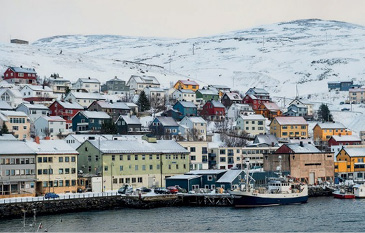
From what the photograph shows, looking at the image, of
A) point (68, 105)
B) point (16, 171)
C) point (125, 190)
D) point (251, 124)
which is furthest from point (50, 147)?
point (251, 124)

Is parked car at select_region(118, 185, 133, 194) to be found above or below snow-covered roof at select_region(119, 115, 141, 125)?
below

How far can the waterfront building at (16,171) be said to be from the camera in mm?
61688

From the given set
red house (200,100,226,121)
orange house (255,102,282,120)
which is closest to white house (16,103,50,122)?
red house (200,100,226,121)

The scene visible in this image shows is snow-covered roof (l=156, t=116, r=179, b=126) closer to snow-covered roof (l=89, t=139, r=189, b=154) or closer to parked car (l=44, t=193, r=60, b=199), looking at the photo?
snow-covered roof (l=89, t=139, r=189, b=154)

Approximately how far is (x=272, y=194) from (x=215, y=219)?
42.7ft

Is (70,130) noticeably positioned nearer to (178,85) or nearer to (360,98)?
(178,85)

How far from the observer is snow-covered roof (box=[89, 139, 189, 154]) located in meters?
72.2

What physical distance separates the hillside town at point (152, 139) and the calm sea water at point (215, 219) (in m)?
9.87

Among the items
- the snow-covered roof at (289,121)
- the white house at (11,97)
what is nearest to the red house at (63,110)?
the white house at (11,97)

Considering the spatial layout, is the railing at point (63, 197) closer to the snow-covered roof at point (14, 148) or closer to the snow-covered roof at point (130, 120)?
the snow-covered roof at point (14, 148)

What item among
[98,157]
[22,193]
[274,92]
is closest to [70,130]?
[98,157]

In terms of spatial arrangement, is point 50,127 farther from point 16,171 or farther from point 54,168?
point 16,171

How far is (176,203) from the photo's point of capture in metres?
64.6

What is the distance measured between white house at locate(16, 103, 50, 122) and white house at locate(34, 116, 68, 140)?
3.11 metres
